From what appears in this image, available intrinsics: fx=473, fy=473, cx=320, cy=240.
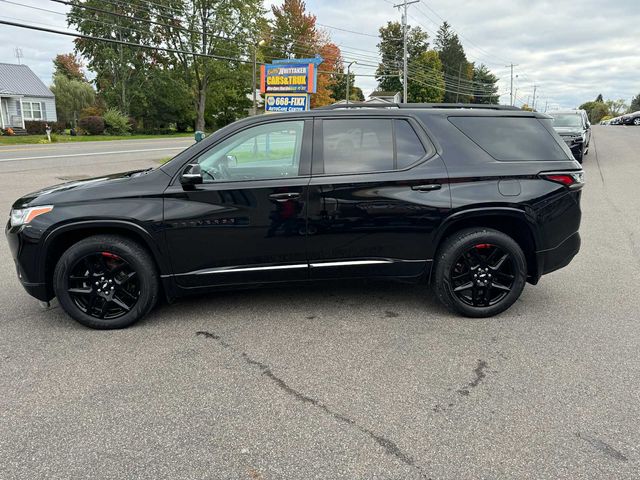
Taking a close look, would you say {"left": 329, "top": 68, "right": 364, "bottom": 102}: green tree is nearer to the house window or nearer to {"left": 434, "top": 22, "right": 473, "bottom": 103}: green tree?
{"left": 434, "top": 22, "right": 473, "bottom": 103}: green tree

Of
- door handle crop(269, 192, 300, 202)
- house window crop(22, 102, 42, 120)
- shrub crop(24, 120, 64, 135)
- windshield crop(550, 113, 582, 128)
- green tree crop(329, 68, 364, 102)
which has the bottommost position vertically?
door handle crop(269, 192, 300, 202)

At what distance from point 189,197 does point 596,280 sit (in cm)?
433

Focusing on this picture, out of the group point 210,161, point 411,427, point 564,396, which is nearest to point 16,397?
point 210,161

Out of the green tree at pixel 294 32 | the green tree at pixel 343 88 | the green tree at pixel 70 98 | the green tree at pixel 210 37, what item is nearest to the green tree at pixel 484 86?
the green tree at pixel 343 88

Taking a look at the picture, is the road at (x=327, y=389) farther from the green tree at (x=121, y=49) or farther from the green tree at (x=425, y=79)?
the green tree at (x=425, y=79)

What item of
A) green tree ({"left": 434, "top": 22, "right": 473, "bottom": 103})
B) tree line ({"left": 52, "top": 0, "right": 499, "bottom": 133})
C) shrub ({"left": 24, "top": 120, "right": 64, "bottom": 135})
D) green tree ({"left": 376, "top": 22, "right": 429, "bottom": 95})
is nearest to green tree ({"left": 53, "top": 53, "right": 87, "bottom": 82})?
tree line ({"left": 52, "top": 0, "right": 499, "bottom": 133})

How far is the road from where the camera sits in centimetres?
240

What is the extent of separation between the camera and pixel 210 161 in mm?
3902

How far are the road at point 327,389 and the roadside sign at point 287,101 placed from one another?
17.0 meters

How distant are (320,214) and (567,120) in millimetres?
16492

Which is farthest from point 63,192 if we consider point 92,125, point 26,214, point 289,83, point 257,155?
point 92,125

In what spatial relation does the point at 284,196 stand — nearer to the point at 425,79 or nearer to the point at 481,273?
the point at 481,273

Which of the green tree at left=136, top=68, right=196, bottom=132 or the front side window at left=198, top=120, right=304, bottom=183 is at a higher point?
the green tree at left=136, top=68, right=196, bottom=132

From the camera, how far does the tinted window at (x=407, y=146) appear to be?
404 cm
